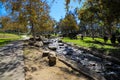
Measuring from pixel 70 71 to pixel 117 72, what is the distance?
13.0ft

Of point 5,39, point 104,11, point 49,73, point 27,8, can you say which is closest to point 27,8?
point 27,8

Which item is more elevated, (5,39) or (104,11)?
(104,11)

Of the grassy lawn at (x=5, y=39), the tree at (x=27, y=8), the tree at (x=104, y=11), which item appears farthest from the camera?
the grassy lawn at (x=5, y=39)

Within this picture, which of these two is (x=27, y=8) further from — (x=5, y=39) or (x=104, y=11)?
(x=5, y=39)

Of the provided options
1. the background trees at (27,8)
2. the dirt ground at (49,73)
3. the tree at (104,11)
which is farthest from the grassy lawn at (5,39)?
the dirt ground at (49,73)

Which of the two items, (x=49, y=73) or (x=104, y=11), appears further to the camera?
(x=104, y=11)

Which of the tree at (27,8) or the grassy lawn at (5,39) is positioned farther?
the grassy lawn at (5,39)

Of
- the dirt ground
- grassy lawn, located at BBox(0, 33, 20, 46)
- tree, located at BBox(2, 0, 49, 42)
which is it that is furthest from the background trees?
the dirt ground

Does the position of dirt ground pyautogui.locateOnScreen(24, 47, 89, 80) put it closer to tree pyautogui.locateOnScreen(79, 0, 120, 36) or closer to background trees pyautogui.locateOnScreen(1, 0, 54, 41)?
tree pyautogui.locateOnScreen(79, 0, 120, 36)

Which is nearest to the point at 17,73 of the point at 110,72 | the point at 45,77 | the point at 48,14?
the point at 45,77

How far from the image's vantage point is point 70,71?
14141 mm

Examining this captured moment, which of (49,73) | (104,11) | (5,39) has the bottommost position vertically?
(5,39)

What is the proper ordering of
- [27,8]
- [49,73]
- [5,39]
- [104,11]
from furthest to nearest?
[5,39], [104,11], [27,8], [49,73]

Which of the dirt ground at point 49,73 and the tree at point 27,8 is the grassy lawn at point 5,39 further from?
the dirt ground at point 49,73
